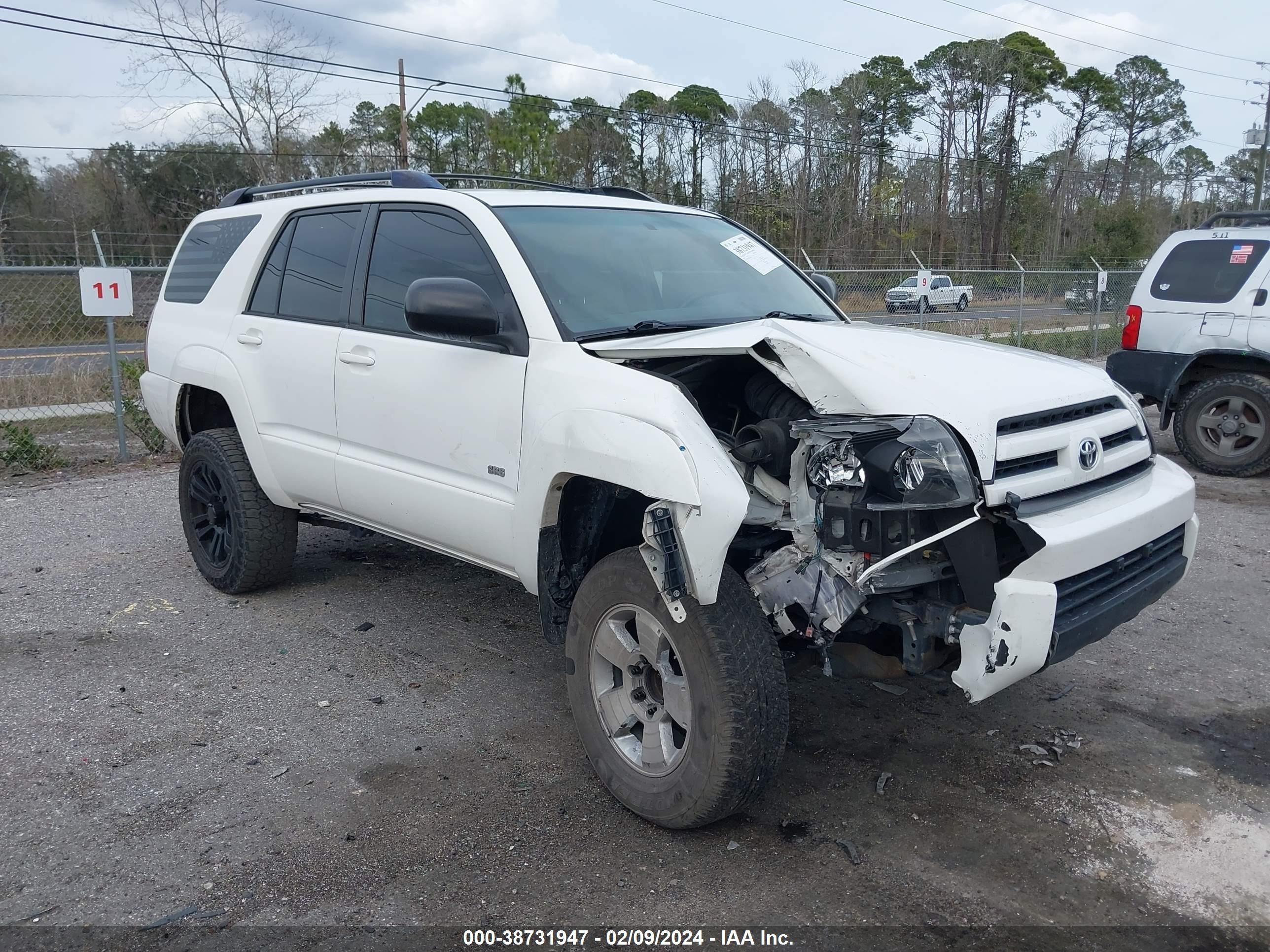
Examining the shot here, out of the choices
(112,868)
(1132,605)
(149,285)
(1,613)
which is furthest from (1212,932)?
(149,285)

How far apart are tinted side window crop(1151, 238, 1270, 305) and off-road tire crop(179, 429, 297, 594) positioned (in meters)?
7.17

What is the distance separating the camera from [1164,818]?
324cm

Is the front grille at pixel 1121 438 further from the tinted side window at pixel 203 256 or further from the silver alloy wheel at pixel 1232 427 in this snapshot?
the silver alloy wheel at pixel 1232 427

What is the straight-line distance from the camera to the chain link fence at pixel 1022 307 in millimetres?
17297

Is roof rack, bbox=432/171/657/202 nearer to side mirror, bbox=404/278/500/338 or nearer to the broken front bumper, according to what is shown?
side mirror, bbox=404/278/500/338

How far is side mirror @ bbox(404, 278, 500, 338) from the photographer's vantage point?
341cm

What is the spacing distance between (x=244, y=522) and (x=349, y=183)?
1.74m

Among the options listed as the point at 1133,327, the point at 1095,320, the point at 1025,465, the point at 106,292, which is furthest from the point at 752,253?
the point at 1095,320

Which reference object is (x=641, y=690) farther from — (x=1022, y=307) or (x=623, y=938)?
(x=1022, y=307)

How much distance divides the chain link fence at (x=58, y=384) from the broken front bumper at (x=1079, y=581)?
7.73 metres

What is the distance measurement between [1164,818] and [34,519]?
7.08 metres

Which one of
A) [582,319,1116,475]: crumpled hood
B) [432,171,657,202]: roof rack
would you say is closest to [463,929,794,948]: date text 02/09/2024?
[582,319,1116,475]: crumpled hood

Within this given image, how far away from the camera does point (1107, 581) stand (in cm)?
318

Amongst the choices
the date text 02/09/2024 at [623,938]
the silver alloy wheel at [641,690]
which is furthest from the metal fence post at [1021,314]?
the date text 02/09/2024 at [623,938]
